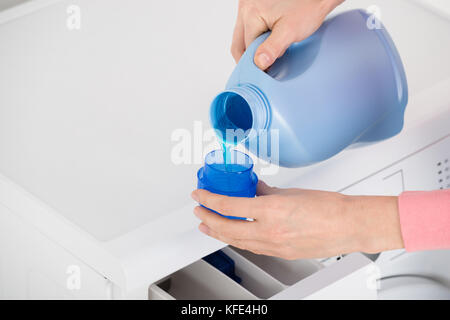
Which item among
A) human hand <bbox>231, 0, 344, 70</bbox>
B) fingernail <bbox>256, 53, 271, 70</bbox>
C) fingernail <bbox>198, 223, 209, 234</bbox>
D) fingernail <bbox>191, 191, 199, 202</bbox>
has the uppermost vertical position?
human hand <bbox>231, 0, 344, 70</bbox>

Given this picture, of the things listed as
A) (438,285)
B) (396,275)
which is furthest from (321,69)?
(438,285)

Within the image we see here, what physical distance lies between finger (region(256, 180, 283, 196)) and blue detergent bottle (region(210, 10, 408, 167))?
0.11ft

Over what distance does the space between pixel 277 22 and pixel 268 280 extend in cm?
36

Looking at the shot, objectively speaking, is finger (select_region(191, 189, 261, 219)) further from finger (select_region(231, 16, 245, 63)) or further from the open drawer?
finger (select_region(231, 16, 245, 63))

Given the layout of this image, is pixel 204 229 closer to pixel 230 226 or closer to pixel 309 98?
pixel 230 226

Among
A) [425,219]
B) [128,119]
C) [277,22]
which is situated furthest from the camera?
[128,119]

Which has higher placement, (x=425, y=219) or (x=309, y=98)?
(x=309, y=98)

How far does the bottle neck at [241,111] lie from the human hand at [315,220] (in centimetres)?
8

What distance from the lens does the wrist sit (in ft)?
2.45

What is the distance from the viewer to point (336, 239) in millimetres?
756

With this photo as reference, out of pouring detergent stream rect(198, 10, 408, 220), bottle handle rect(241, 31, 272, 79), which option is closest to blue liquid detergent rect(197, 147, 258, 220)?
pouring detergent stream rect(198, 10, 408, 220)

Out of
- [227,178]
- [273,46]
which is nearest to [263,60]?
[273,46]

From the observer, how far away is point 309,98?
78 cm
